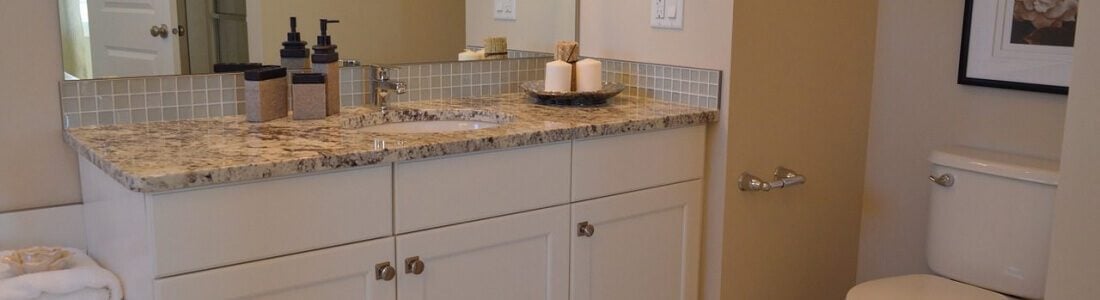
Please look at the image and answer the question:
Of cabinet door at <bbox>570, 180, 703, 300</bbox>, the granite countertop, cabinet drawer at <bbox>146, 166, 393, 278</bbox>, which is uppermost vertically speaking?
the granite countertop

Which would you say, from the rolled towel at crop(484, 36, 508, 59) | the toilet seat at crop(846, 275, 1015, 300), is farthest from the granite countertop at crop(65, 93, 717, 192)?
the toilet seat at crop(846, 275, 1015, 300)

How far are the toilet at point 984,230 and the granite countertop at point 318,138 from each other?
609 mm

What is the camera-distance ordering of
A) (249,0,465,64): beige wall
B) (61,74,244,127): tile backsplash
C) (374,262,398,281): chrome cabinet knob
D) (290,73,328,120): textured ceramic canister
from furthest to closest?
(249,0,465,64): beige wall
(290,73,328,120): textured ceramic canister
(61,74,244,127): tile backsplash
(374,262,398,281): chrome cabinet knob

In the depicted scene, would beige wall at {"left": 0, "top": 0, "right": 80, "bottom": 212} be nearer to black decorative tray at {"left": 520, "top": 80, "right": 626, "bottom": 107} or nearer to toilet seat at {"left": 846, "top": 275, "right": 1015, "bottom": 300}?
black decorative tray at {"left": 520, "top": 80, "right": 626, "bottom": 107}

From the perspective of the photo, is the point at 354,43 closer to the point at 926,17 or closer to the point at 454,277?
the point at 454,277

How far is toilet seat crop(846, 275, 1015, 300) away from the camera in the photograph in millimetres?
2207

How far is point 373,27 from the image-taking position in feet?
7.43

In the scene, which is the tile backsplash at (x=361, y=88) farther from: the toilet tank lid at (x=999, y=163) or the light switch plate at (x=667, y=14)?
the toilet tank lid at (x=999, y=163)

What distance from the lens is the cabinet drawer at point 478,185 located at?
176 centimetres

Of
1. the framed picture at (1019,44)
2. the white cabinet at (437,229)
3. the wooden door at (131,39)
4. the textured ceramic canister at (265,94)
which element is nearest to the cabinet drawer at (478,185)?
the white cabinet at (437,229)

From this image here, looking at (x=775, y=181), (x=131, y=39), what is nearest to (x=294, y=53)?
(x=131, y=39)

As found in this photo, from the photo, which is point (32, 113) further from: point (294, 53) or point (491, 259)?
point (491, 259)

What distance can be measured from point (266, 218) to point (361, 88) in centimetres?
70

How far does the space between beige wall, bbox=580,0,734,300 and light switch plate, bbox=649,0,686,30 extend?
13 mm
